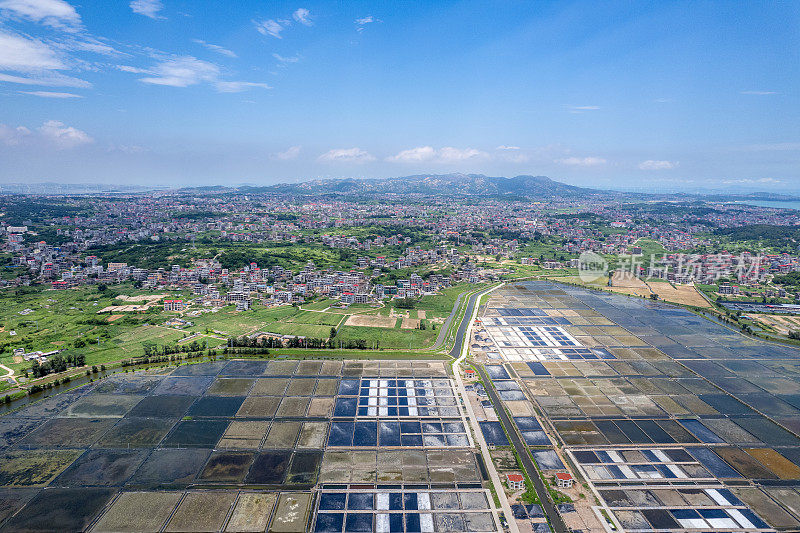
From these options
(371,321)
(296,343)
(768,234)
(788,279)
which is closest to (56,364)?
(296,343)

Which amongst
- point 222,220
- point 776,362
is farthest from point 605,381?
point 222,220

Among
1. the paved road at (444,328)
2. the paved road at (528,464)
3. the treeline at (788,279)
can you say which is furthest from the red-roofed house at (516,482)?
the treeline at (788,279)

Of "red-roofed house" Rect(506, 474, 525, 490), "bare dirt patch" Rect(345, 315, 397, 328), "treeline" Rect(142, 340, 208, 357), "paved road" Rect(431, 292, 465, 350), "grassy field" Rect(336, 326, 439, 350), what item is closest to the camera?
"red-roofed house" Rect(506, 474, 525, 490)

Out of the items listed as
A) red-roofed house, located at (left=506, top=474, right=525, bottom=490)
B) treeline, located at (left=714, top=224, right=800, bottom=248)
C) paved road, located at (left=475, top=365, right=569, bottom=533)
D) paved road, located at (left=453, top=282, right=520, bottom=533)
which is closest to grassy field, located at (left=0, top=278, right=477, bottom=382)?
paved road, located at (left=453, top=282, right=520, bottom=533)

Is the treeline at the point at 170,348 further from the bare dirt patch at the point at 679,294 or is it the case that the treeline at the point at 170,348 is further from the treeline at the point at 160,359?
the bare dirt patch at the point at 679,294

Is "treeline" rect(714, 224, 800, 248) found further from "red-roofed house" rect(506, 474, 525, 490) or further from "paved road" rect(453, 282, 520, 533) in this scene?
"red-roofed house" rect(506, 474, 525, 490)

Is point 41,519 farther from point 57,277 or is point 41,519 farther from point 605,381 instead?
point 57,277
